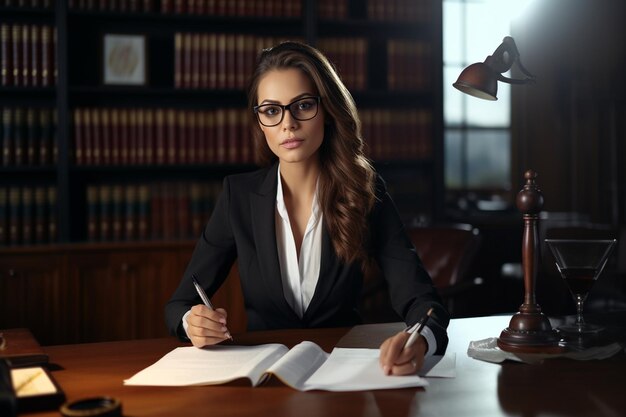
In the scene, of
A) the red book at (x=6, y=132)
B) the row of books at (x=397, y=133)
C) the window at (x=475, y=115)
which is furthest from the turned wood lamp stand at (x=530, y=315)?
the window at (x=475, y=115)

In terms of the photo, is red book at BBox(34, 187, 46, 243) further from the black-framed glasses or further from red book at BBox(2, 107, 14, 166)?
the black-framed glasses

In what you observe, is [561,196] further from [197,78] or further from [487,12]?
[197,78]

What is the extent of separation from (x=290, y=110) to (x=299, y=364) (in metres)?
0.70

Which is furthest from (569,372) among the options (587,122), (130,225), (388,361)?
(587,122)

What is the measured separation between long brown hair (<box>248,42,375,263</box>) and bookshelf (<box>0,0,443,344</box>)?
185 cm

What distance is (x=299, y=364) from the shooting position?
1.33 metres

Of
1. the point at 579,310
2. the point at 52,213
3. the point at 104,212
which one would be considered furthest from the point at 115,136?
the point at 579,310

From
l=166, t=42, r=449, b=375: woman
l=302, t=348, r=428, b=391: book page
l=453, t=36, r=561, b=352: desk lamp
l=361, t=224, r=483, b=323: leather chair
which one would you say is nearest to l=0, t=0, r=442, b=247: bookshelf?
l=361, t=224, r=483, b=323: leather chair

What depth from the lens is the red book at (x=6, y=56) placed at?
3613 mm

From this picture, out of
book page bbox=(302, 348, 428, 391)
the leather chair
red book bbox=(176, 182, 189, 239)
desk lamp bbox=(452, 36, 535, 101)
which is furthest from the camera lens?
red book bbox=(176, 182, 189, 239)

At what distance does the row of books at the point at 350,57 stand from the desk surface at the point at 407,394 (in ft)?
9.03

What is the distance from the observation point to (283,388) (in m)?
1.25

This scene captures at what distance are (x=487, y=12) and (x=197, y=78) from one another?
4277 mm

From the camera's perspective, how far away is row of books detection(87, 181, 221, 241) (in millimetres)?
3799
